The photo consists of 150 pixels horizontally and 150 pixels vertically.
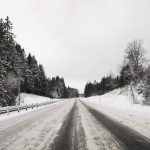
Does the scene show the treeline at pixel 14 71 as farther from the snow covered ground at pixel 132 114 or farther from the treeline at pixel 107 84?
the treeline at pixel 107 84

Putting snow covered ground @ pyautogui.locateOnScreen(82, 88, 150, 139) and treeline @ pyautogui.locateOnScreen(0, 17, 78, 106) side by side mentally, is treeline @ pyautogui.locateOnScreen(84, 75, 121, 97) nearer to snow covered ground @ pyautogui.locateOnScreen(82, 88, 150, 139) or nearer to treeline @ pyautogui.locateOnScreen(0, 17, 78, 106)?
treeline @ pyautogui.locateOnScreen(0, 17, 78, 106)

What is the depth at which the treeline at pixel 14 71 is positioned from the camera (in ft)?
114

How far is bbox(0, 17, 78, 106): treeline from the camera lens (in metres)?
34.7

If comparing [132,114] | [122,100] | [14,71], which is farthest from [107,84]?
[132,114]

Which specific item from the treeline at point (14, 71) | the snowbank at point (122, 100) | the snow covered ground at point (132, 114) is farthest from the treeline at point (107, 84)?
the snow covered ground at point (132, 114)

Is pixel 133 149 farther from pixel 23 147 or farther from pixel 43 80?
pixel 43 80

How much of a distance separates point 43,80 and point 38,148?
236 ft

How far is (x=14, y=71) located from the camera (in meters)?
45.1

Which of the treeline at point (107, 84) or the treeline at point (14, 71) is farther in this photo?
the treeline at point (107, 84)

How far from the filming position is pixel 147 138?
651cm

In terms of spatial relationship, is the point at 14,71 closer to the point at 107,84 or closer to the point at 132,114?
the point at 132,114

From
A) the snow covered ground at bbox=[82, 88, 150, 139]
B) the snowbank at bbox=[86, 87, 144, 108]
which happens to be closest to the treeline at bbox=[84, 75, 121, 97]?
the snowbank at bbox=[86, 87, 144, 108]

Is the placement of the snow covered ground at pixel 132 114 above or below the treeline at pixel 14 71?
below

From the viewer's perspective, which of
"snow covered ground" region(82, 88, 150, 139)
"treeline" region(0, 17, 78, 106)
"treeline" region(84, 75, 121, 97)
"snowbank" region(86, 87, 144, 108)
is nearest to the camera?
"snow covered ground" region(82, 88, 150, 139)
